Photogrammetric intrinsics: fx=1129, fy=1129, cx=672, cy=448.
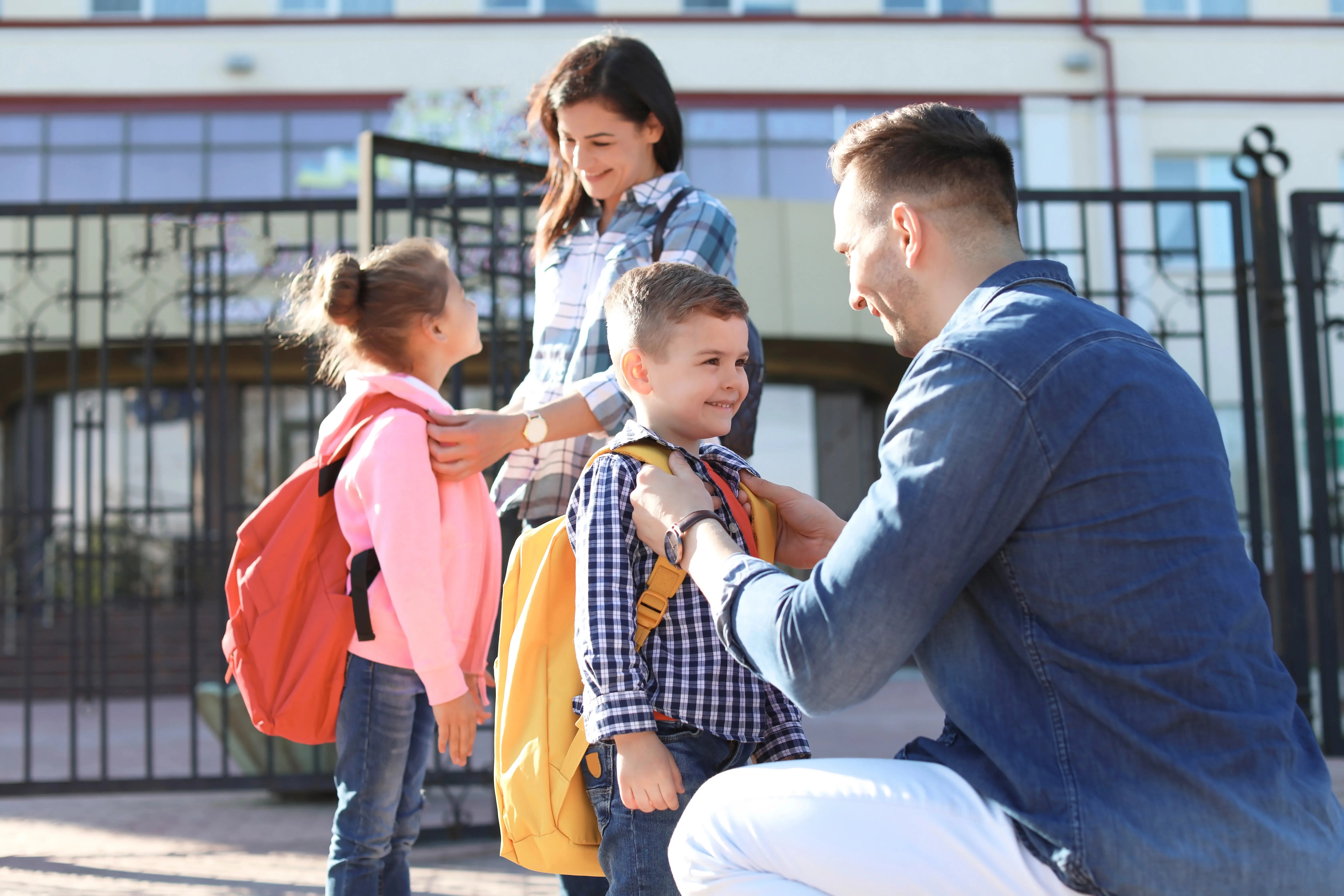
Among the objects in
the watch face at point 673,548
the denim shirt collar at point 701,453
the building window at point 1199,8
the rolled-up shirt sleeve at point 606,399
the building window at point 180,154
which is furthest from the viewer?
the building window at point 1199,8

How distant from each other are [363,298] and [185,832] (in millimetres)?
3131

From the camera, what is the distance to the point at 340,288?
2.48 meters

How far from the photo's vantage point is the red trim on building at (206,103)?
16.1 m

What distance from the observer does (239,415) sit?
16.9 m

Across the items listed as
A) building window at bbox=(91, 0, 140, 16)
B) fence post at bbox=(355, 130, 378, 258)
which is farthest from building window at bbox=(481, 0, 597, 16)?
fence post at bbox=(355, 130, 378, 258)

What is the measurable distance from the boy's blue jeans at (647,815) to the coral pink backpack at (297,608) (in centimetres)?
77

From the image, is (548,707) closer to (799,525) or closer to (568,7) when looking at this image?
(799,525)

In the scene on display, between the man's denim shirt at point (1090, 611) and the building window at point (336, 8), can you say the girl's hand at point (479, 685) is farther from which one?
the building window at point (336, 8)

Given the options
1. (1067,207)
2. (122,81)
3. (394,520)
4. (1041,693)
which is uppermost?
(122,81)

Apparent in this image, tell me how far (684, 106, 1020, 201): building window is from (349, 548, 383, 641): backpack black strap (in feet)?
45.8

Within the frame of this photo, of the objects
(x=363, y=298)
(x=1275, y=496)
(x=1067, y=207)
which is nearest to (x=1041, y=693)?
(x=363, y=298)

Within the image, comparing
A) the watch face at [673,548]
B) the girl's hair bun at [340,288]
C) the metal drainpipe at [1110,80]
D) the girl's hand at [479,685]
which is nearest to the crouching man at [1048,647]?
the watch face at [673,548]

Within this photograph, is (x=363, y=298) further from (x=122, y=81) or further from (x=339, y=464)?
(x=122, y=81)

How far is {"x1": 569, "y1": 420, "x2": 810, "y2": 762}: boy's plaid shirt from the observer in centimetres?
169
